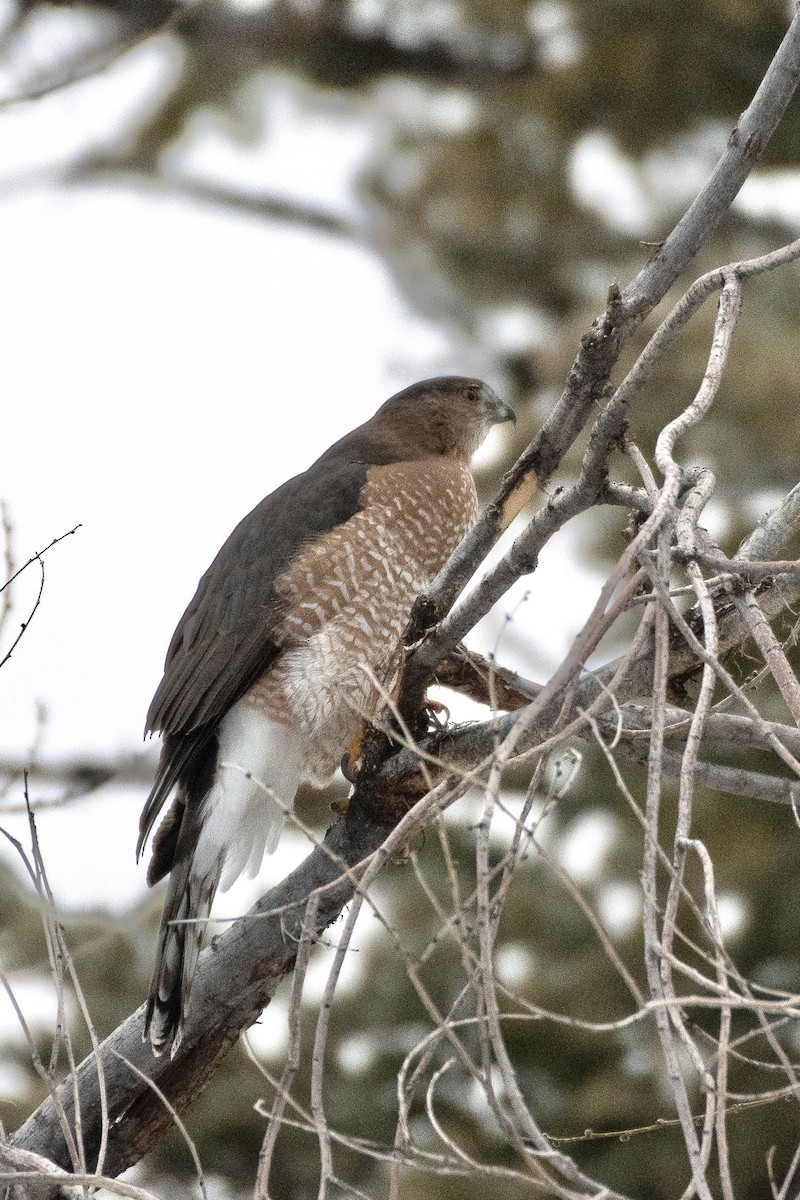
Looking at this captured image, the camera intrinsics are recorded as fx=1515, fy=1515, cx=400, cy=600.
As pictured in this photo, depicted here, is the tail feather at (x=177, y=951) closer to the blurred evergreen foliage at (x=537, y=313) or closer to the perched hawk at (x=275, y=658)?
the perched hawk at (x=275, y=658)

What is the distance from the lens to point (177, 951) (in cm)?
371

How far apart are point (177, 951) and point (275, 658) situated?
1019 millimetres

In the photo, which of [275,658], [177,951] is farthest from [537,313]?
[177,951]

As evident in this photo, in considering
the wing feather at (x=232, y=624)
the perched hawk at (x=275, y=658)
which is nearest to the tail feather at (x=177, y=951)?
the perched hawk at (x=275, y=658)

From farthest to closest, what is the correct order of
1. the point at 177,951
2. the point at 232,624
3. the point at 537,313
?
the point at 537,313
the point at 232,624
the point at 177,951

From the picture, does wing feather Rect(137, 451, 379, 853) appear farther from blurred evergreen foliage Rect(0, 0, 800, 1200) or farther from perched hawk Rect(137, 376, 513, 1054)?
blurred evergreen foliage Rect(0, 0, 800, 1200)

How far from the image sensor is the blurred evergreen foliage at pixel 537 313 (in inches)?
225

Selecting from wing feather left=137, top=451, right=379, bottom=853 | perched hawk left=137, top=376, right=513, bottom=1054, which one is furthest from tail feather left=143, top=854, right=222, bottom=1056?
wing feather left=137, top=451, right=379, bottom=853

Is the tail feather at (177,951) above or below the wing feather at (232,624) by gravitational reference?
below

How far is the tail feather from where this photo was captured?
11.5 ft

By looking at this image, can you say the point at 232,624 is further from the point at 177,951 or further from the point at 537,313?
the point at 537,313

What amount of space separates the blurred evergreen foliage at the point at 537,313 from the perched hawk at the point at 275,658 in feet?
1.59

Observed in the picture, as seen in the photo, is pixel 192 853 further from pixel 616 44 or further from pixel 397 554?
pixel 616 44

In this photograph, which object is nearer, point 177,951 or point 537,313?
point 177,951
